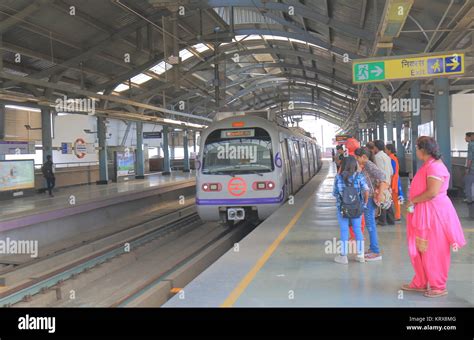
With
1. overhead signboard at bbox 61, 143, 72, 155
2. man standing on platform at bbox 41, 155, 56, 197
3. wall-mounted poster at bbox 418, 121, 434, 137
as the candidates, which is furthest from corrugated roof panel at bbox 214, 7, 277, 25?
overhead signboard at bbox 61, 143, 72, 155

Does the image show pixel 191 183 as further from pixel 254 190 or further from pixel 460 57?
pixel 460 57

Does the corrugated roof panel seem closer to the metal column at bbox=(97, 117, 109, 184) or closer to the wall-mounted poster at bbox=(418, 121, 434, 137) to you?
the wall-mounted poster at bbox=(418, 121, 434, 137)

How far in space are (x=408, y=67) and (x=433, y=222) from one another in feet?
20.9

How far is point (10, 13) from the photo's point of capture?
14.1 m

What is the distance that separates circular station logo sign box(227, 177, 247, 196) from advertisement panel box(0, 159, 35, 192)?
9.83m

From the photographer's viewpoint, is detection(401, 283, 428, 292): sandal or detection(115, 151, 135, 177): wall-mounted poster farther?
detection(115, 151, 135, 177): wall-mounted poster

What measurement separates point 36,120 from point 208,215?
988 inches

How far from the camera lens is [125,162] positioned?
26.6 meters

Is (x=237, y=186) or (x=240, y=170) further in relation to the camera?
(x=240, y=170)

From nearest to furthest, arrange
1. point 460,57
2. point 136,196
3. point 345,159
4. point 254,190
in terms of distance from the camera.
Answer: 1. point 345,159
2. point 460,57
3. point 254,190
4. point 136,196

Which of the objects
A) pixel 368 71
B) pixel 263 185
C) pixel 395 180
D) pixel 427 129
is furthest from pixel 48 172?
pixel 427 129

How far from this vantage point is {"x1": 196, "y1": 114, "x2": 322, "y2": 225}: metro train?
34.7ft

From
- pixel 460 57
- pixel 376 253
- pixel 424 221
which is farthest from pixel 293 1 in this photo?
pixel 424 221

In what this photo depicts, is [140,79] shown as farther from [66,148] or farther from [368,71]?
[368,71]
